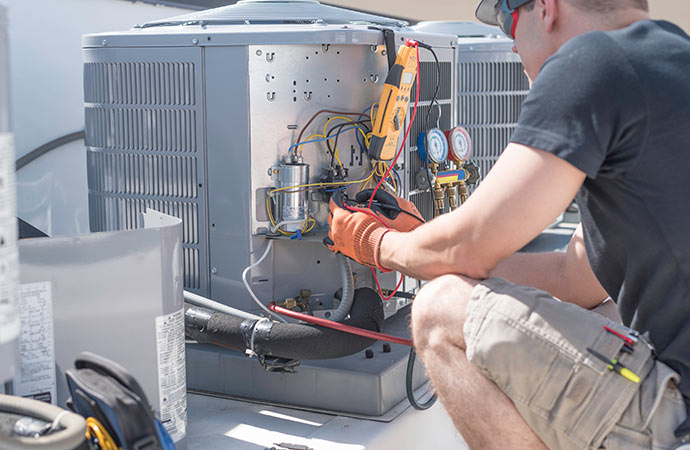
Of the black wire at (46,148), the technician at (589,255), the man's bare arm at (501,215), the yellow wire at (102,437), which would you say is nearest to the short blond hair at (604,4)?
the technician at (589,255)

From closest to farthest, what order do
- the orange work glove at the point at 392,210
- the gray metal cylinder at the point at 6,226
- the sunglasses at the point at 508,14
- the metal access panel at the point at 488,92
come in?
the gray metal cylinder at the point at 6,226 → the sunglasses at the point at 508,14 → the orange work glove at the point at 392,210 → the metal access panel at the point at 488,92

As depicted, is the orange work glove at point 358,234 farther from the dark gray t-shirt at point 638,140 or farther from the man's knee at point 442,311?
the dark gray t-shirt at point 638,140

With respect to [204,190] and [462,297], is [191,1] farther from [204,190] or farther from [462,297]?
[462,297]

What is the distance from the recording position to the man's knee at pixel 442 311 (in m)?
1.62

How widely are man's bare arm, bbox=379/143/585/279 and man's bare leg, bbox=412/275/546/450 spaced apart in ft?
0.19

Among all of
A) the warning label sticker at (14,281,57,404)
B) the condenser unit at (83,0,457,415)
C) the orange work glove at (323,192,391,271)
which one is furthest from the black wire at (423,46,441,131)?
the warning label sticker at (14,281,57,404)

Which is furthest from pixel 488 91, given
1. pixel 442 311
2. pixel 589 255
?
pixel 442 311

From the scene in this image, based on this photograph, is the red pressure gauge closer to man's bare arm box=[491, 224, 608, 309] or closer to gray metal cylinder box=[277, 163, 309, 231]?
man's bare arm box=[491, 224, 608, 309]

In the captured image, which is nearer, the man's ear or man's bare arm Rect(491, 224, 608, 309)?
the man's ear

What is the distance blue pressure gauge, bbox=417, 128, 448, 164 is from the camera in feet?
7.54

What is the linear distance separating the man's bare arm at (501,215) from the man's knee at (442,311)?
0.10 ft

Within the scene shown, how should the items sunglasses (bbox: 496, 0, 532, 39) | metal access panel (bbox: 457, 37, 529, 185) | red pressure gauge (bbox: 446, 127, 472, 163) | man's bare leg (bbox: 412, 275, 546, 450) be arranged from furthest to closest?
metal access panel (bbox: 457, 37, 529, 185) < red pressure gauge (bbox: 446, 127, 472, 163) < sunglasses (bbox: 496, 0, 532, 39) < man's bare leg (bbox: 412, 275, 546, 450)

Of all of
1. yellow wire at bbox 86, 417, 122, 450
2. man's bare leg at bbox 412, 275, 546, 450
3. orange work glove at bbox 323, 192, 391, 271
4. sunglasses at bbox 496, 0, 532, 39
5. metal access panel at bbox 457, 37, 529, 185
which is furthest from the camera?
metal access panel at bbox 457, 37, 529, 185

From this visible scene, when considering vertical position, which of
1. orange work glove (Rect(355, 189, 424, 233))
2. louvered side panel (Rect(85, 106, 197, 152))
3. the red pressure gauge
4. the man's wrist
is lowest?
the man's wrist
